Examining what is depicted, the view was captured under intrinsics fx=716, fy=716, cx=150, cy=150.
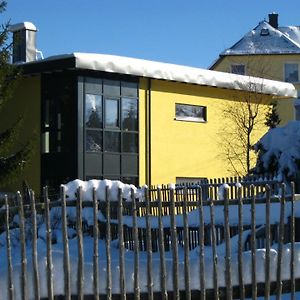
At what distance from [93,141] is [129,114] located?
187 centimetres

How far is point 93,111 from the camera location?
24.7m

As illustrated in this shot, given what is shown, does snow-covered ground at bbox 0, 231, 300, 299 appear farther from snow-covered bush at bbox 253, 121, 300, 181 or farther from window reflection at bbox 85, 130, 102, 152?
window reflection at bbox 85, 130, 102, 152

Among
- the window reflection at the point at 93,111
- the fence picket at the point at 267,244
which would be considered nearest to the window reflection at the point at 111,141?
the window reflection at the point at 93,111

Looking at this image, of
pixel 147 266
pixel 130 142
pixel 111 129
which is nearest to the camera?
pixel 147 266

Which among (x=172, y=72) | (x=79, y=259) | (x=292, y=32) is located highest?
(x=292, y=32)

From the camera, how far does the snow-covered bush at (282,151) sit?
14.0m

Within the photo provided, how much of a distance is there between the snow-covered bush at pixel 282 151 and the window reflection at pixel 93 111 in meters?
10.5

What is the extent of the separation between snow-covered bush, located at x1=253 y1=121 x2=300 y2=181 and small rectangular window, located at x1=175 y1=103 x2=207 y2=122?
493 inches

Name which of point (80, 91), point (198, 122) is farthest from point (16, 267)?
point (198, 122)

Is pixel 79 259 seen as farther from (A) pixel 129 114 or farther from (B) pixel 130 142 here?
(A) pixel 129 114

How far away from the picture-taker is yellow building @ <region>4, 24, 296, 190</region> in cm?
2422

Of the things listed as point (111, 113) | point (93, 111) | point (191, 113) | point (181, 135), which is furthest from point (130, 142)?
point (191, 113)

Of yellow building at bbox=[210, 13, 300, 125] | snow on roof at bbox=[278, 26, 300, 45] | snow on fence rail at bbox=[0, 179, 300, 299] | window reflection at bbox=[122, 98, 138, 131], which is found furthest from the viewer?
snow on roof at bbox=[278, 26, 300, 45]

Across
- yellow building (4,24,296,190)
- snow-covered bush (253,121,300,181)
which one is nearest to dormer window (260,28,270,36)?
yellow building (4,24,296,190)
